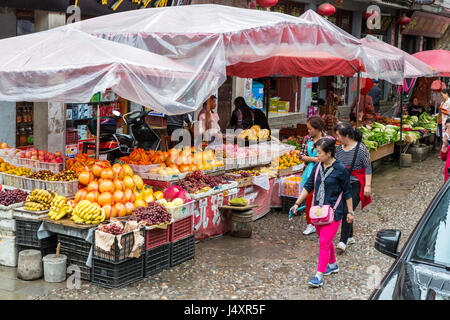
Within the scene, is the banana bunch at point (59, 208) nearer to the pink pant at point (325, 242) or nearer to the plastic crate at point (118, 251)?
the plastic crate at point (118, 251)

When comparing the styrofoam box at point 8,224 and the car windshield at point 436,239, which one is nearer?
the car windshield at point 436,239

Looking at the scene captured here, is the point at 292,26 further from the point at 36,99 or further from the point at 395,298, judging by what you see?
the point at 395,298

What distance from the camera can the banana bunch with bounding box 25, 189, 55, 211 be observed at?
22.9ft

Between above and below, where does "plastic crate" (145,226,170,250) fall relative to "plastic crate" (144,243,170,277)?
above

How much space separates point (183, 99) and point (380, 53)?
7.13 meters

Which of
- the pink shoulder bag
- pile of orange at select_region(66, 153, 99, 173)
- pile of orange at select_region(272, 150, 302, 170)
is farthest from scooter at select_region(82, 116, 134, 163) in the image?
the pink shoulder bag

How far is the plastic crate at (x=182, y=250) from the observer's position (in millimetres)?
7309

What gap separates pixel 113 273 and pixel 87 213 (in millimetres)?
780

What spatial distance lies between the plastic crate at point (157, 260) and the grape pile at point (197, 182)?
48.5 inches

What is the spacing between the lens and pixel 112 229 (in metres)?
6.45

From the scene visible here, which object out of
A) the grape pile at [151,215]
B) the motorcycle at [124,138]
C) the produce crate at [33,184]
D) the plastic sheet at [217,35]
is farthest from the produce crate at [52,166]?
the motorcycle at [124,138]

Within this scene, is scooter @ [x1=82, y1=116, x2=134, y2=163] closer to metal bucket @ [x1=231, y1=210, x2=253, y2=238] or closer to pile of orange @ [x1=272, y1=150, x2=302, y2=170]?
pile of orange @ [x1=272, y1=150, x2=302, y2=170]

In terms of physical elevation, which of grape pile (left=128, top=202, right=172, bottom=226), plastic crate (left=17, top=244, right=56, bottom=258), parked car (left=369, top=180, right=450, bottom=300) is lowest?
plastic crate (left=17, top=244, right=56, bottom=258)

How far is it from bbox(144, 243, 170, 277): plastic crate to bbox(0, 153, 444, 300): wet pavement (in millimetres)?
84
